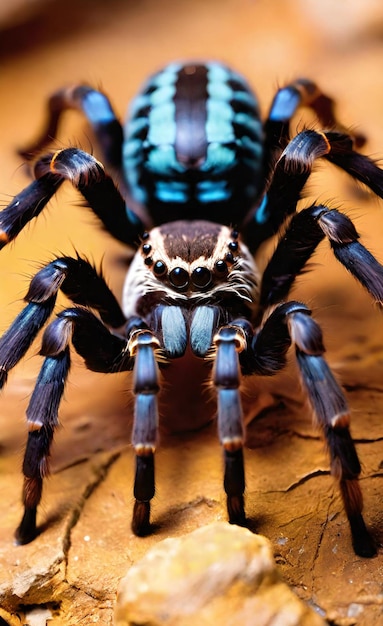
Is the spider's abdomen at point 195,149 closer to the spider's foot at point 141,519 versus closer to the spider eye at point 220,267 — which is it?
the spider eye at point 220,267

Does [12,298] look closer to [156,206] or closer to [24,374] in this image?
[24,374]

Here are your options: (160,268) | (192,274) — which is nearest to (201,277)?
(192,274)

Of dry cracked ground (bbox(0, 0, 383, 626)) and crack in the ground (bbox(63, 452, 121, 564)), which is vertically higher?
dry cracked ground (bbox(0, 0, 383, 626))

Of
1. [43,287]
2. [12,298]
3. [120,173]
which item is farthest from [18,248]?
[43,287]

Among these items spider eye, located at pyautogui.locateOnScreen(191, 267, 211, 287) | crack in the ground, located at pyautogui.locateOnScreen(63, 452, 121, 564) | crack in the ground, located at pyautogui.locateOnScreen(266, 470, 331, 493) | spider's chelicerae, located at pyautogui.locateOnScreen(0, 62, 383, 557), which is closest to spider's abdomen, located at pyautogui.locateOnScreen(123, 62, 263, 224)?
spider's chelicerae, located at pyautogui.locateOnScreen(0, 62, 383, 557)

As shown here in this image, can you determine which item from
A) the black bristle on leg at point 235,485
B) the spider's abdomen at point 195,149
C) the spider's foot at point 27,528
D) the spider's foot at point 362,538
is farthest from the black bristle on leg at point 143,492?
the spider's abdomen at point 195,149

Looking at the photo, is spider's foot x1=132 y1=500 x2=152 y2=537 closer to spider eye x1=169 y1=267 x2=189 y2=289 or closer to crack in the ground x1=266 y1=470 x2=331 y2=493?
crack in the ground x1=266 y1=470 x2=331 y2=493
